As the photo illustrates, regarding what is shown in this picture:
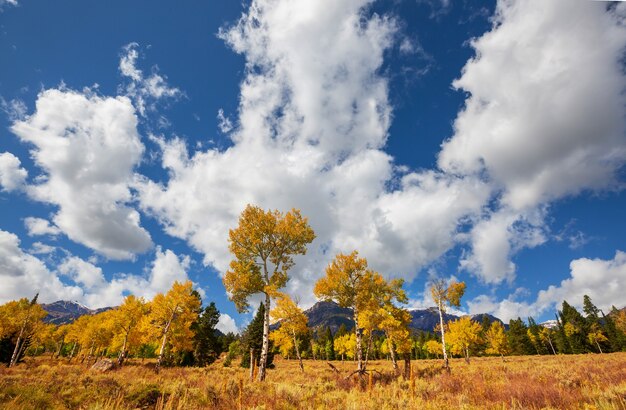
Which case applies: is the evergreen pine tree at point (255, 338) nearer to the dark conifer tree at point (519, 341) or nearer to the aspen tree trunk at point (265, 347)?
the aspen tree trunk at point (265, 347)

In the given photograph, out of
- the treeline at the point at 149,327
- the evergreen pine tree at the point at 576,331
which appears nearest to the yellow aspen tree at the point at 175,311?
the treeline at the point at 149,327

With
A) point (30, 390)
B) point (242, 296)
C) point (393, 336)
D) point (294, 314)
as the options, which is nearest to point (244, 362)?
point (294, 314)

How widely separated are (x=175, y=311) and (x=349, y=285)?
67.8 feet

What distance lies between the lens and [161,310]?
30.1 m

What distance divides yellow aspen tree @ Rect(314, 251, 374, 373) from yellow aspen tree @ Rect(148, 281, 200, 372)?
17345mm

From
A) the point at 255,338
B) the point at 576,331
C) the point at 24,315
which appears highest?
the point at 576,331

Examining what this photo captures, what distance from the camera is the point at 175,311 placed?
101ft

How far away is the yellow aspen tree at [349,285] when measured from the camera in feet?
71.2

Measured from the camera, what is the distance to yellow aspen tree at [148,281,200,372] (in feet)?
98.6

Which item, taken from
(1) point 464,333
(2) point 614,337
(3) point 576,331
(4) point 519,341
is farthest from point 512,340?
(1) point 464,333

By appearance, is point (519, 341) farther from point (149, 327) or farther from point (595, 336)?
point (149, 327)

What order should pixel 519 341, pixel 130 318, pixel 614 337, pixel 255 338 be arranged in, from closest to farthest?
1. pixel 130 318
2. pixel 255 338
3. pixel 614 337
4. pixel 519 341

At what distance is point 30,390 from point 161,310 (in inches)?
857

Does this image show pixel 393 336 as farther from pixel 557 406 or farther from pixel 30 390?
pixel 30 390
